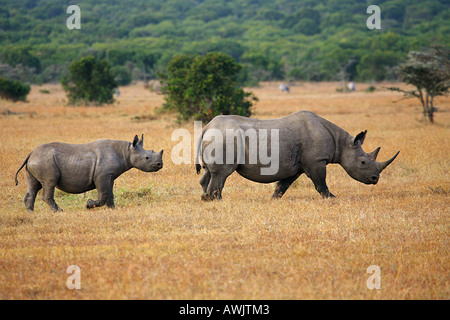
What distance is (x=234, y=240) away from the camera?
7.46 metres

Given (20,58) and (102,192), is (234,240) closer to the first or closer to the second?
(102,192)

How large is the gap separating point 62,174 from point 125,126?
1366cm

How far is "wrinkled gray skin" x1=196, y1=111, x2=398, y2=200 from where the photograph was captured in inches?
393

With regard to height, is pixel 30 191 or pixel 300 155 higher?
pixel 300 155

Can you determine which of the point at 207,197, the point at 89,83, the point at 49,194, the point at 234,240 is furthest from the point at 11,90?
the point at 234,240

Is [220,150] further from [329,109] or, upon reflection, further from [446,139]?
[329,109]

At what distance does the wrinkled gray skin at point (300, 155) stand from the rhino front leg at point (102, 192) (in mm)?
1703

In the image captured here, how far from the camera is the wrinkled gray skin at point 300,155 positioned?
→ 999 cm

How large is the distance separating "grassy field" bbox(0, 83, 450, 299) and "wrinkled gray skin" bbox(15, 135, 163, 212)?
0.32 metres

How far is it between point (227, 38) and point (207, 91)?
12031 cm

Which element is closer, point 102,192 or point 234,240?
point 234,240

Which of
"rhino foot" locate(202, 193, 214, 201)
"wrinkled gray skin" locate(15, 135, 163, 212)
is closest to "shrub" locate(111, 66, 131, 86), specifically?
"rhino foot" locate(202, 193, 214, 201)

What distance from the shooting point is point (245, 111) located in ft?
75.5

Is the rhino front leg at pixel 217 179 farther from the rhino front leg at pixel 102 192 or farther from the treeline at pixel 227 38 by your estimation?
the treeline at pixel 227 38
